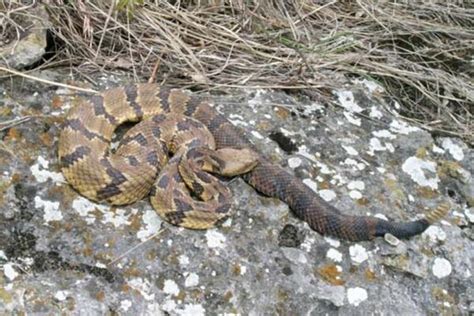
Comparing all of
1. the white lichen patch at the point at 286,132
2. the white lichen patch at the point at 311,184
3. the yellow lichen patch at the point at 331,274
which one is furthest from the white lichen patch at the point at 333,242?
the white lichen patch at the point at 286,132

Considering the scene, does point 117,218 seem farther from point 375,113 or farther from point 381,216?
point 375,113

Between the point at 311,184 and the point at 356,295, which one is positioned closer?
the point at 356,295

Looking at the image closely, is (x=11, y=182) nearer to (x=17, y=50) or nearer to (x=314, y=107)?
(x=17, y=50)

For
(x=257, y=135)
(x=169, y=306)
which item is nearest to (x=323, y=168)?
(x=257, y=135)

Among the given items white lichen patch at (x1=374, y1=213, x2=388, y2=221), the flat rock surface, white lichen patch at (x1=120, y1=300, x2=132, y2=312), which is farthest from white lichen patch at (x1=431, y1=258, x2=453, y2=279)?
white lichen patch at (x1=120, y1=300, x2=132, y2=312)

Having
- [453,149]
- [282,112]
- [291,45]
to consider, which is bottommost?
[453,149]

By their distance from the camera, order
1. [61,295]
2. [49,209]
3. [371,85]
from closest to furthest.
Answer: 1. [61,295]
2. [49,209]
3. [371,85]

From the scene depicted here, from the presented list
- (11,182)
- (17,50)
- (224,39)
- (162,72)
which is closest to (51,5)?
(17,50)
